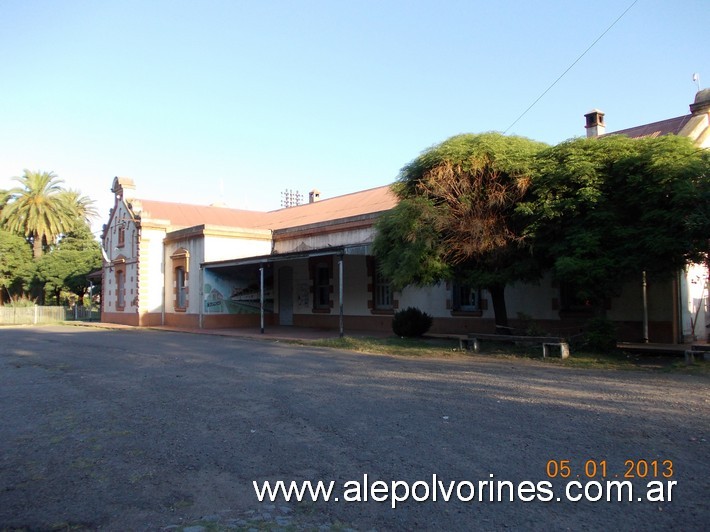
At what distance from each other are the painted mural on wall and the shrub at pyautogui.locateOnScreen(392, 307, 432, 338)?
1077cm

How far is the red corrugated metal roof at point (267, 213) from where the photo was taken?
28.2 metres

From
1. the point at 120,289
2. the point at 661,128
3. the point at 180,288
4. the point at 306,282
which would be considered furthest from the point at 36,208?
the point at 661,128

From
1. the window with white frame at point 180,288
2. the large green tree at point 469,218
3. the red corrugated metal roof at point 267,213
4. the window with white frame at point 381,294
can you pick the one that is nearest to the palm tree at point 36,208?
the red corrugated metal roof at point 267,213

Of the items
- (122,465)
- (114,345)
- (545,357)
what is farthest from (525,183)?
(114,345)

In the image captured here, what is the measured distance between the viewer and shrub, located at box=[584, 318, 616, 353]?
43.0 feet

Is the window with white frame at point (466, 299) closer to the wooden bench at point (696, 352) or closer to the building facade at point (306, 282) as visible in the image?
the building facade at point (306, 282)

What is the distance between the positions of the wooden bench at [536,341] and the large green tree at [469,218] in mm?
1394

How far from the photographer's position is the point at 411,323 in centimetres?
1820

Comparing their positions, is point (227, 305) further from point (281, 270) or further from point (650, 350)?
point (650, 350)

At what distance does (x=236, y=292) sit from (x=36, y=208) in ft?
86.1

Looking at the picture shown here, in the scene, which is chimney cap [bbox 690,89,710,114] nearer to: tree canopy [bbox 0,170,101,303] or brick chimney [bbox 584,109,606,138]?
brick chimney [bbox 584,109,606,138]

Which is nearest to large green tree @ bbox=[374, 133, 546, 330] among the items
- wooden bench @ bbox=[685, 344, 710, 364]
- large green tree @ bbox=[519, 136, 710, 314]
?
large green tree @ bbox=[519, 136, 710, 314]

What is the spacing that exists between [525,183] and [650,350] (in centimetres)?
506
